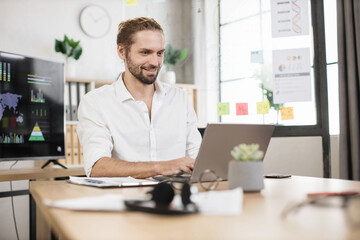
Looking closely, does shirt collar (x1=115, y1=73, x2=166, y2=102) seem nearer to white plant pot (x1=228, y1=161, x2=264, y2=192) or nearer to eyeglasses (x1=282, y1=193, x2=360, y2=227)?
white plant pot (x1=228, y1=161, x2=264, y2=192)

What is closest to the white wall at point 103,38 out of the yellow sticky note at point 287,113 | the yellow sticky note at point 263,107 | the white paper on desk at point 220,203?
the yellow sticky note at point 263,107

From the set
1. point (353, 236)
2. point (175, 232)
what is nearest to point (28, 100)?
point (175, 232)

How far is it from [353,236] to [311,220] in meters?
0.09

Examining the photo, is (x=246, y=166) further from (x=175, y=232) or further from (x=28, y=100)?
(x=28, y=100)

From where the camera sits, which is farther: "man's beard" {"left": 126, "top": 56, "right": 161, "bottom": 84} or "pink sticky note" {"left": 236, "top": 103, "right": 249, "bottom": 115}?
"pink sticky note" {"left": 236, "top": 103, "right": 249, "bottom": 115}

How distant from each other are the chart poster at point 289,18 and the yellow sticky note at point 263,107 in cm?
48

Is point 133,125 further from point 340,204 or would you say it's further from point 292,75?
point 292,75

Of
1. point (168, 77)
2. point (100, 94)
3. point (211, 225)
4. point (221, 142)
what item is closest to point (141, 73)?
point (100, 94)

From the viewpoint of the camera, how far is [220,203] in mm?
692

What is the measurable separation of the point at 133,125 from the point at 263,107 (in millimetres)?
1240

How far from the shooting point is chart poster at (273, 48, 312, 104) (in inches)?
101

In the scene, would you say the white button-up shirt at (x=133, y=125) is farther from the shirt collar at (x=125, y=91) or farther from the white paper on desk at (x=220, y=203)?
the white paper on desk at (x=220, y=203)

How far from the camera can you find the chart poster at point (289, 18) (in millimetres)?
2578

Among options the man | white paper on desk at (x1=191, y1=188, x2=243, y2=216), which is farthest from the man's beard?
white paper on desk at (x1=191, y1=188, x2=243, y2=216)
